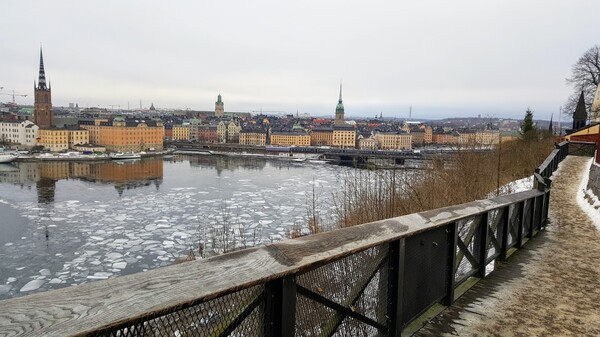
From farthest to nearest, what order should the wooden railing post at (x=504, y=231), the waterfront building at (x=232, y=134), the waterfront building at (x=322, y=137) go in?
the waterfront building at (x=232, y=134), the waterfront building at (x=322, y=137), the wooden railing post at (x=504, y=231)

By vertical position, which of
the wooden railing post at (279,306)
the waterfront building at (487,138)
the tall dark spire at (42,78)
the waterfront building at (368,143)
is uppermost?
the tall dark spire at (42,78)

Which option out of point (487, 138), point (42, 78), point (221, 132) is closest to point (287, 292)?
point (487, 138)

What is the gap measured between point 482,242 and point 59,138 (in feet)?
372

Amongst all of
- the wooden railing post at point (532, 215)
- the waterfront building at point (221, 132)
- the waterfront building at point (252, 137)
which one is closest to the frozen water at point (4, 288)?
the wooden railing post at point (532, 215)

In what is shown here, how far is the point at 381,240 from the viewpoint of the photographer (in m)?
2.76

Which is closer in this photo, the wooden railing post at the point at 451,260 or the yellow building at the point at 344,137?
the wooden railing post at the point at 451,260

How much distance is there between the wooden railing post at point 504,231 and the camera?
566cm

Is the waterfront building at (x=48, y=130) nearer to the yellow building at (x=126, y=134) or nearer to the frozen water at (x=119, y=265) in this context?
the yellow building at (x=126, y=134)

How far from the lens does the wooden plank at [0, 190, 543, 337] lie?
1341mm

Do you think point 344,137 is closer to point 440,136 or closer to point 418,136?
point 418,136

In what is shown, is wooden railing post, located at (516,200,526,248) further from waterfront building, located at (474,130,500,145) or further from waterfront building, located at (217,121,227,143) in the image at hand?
waterfront building, located at (217,121,227,143)

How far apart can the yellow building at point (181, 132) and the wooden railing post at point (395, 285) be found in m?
147

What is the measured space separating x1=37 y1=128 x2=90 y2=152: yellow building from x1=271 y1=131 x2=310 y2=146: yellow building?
175 feet

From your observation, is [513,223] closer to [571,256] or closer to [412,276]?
[571,256]
